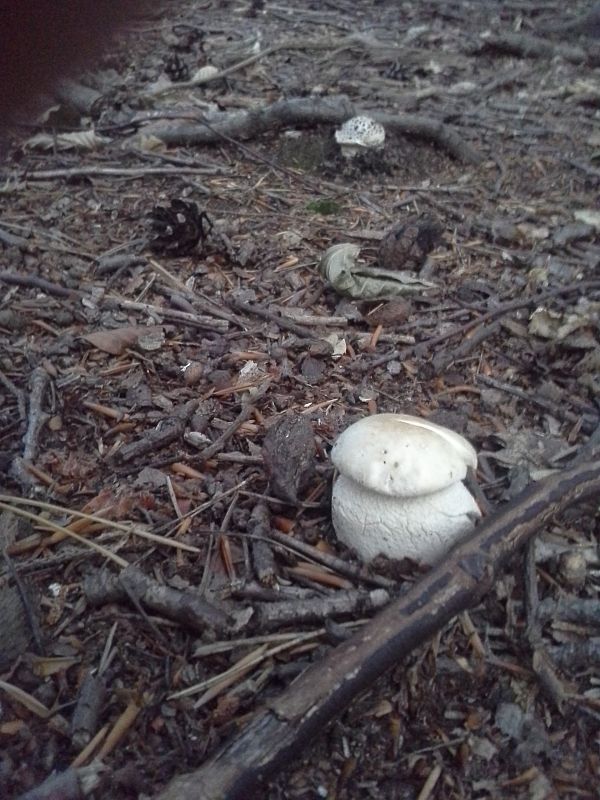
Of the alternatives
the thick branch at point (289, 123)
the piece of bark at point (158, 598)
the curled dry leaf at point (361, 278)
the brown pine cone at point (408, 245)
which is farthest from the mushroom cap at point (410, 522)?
the thick branch at point (289, 123)

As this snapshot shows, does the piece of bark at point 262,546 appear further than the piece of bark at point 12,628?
Yes

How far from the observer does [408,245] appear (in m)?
3.78

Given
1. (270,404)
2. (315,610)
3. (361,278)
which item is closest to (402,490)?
(315,610)

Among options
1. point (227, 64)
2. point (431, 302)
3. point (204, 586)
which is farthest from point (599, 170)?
point (204, 586)

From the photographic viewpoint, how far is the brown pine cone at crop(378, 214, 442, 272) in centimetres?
378

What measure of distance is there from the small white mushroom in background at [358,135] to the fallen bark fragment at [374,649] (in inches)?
130

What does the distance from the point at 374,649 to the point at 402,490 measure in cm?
47

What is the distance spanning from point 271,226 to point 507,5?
584 centimetres

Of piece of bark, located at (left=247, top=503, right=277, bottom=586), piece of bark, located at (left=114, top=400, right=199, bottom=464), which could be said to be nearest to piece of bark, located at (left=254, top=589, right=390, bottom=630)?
piece of bark, located at (left=247, top=503, right=277, bottom=586)

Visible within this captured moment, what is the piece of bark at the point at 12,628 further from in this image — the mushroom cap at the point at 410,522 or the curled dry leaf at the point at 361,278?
the curled dry leaf at the point at 361,278

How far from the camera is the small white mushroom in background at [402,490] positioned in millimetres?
2082

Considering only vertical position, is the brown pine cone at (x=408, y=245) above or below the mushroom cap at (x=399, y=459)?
below

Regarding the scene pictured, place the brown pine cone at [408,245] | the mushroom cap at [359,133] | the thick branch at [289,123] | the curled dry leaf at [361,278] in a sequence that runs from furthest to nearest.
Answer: the thick branch at [289,123]
the mushroom cap at [359,133]
the brown pine cone at [408,245]
the curled dry leaf at [361,278]

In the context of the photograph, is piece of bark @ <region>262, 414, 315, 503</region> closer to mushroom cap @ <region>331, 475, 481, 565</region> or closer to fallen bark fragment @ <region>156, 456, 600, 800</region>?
mushroom cap @ <region>331, 475, 481, 565</region>
